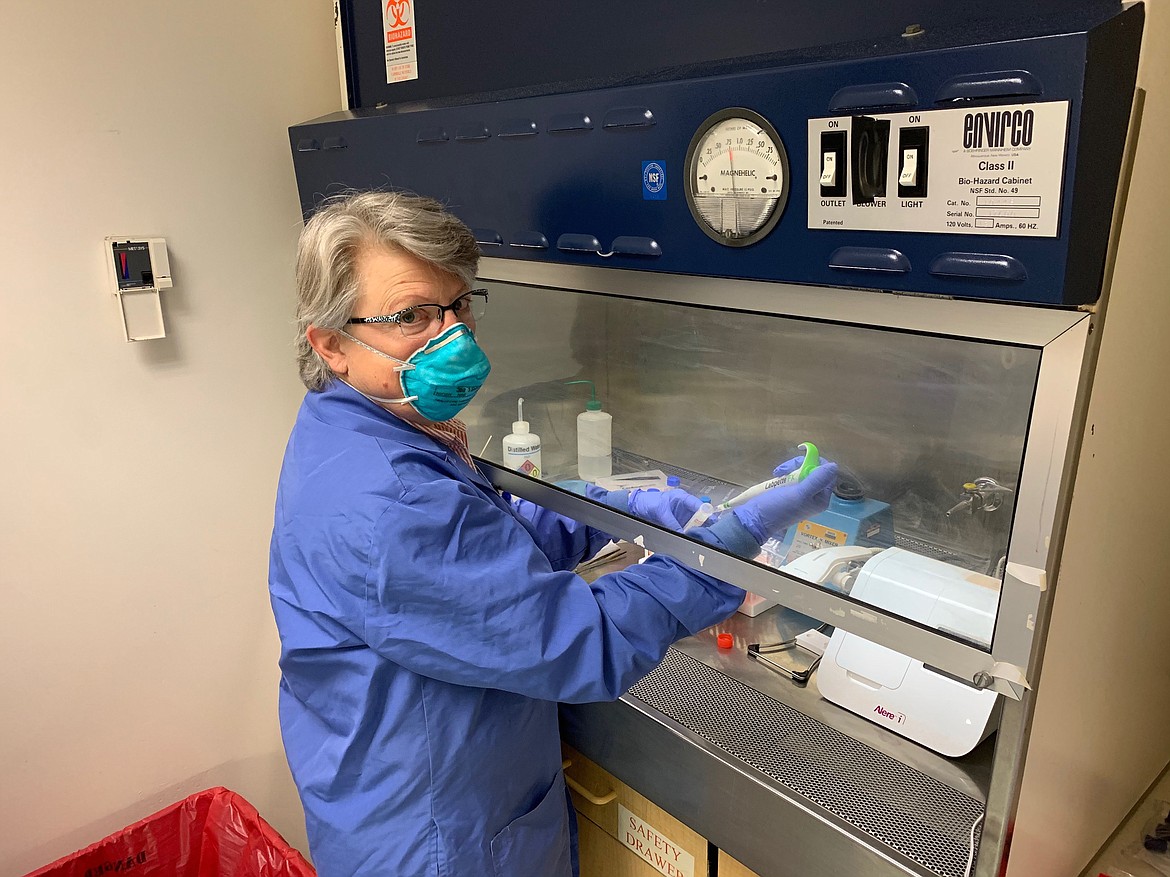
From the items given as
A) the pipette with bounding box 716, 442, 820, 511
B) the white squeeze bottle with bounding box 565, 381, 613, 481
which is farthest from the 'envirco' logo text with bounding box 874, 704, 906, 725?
the white squeeze bottle with bounding box 565, 381, 613, 481

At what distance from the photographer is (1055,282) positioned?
67 cm

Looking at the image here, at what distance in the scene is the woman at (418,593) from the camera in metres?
0.94

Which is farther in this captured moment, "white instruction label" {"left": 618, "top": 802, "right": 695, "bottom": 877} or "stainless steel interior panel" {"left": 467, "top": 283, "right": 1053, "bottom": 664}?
"white instruction label" {"left": 618, "top": 802, "right": 695, "bottom": 877}

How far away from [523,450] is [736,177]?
0.69 m

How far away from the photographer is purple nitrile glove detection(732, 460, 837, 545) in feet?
3.59

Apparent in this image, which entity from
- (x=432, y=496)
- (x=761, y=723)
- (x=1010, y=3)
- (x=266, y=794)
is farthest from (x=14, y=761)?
(x=1010, y=3)

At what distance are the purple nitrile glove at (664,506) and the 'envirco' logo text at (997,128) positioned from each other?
2.06 ft

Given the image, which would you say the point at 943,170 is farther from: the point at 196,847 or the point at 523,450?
the point at 196,847

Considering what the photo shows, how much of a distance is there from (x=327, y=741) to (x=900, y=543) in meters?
0.76

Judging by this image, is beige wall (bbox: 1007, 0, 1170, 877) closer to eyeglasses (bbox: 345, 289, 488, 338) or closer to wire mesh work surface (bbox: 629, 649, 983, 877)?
wire mesh work surface (bbox: 629, 649, 983, 877)

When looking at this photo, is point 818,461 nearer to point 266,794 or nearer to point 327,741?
point 327,741

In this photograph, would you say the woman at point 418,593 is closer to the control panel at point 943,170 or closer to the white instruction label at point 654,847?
the white instruction label at point 654,847

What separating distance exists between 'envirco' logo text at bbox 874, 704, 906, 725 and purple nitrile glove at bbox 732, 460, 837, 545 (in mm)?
277

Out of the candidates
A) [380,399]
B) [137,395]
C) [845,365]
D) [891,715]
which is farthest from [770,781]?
[137,395]
